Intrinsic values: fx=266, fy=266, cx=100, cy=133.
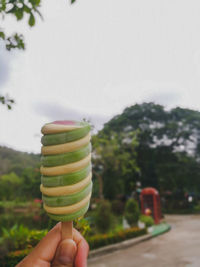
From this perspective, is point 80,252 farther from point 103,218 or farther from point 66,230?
point 103,218

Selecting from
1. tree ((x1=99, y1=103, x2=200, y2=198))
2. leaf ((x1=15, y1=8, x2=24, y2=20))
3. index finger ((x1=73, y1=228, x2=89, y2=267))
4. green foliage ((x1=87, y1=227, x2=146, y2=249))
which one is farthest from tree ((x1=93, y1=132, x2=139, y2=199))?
index finger ((x1=73, y1=228, x2=89, y2=267))

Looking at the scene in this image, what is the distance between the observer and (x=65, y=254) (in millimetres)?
1220

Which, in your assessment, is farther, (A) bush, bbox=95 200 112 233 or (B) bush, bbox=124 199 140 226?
(B) bush, bbox=124 199 140 226

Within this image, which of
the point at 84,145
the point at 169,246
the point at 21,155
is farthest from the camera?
the point at 21,155

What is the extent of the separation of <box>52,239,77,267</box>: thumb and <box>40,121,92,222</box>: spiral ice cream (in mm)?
110

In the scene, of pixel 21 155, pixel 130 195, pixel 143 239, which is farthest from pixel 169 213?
pixel 21 155

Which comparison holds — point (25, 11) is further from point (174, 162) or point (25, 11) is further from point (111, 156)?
point (174, 162)

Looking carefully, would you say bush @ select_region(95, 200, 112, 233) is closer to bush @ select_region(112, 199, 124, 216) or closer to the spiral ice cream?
bush @ select_region(112, 199, 124, 216)

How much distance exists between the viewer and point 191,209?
27922mm

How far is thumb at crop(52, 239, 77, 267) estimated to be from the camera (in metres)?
1.22

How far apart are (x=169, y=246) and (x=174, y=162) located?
17.9 metres

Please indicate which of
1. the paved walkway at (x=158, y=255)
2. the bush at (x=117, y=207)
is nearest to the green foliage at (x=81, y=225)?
the paved walkway at (x=158, y=255)

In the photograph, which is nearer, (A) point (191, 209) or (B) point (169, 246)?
(B) point (169, 246)

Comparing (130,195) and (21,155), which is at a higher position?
(21,155)
